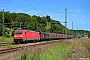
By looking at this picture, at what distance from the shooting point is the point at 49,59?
11.9 metres

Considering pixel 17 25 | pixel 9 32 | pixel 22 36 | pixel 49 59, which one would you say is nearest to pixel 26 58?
pixel 49 59

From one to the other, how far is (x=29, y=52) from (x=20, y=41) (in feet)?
118

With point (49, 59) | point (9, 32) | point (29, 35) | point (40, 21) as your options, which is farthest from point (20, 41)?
point (40, 21)

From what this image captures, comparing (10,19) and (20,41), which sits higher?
(10,19)

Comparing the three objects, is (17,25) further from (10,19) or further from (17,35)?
(17,35)

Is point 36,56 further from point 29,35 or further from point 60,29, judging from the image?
point 60,29

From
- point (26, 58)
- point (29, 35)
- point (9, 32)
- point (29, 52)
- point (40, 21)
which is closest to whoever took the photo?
point (26, 58)

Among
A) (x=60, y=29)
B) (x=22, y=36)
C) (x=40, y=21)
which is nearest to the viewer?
(x=22, y=36)

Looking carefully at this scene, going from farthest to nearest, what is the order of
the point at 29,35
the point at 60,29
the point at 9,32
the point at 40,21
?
the point at 60,29 < the point at 40,21 < the point at 9,32 < the point at 29,35

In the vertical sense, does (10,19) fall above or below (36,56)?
above

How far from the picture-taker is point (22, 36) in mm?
46969

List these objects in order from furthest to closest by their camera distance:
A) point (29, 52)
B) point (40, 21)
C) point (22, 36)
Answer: point (40, 21), point (22, 36), point (29, 52)

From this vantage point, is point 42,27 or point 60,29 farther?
point 60,29

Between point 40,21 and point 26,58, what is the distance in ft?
409
